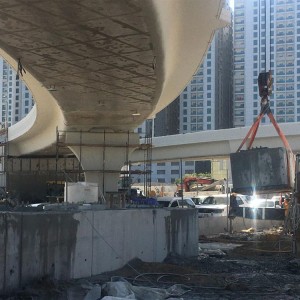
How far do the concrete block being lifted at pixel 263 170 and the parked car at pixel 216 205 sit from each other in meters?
9.78

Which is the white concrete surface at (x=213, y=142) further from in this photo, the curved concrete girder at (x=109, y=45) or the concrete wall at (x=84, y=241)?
the concrete wall at (x=84, y=241)

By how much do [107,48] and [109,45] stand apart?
0.25 meters

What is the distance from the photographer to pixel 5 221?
967 cm

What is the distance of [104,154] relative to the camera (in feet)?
98.2

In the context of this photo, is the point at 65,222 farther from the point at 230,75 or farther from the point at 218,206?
the point at 230,75

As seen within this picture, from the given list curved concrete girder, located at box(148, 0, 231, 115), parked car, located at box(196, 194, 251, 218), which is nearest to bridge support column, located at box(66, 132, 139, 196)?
parked car, located at box(196, 194, 251, 218)

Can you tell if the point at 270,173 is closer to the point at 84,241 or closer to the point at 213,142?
the point at 84,241

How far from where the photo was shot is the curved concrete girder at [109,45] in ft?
35.1

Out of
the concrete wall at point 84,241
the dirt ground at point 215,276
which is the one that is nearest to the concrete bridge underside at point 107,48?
the concrete wall at point 84,241

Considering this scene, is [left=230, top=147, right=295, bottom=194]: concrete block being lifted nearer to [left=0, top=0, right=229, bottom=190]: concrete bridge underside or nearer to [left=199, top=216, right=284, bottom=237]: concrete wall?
Answer: [left=0, top=0, right=229, bottom=190]: concrete bridge underside

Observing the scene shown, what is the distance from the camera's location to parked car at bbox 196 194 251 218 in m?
27.4

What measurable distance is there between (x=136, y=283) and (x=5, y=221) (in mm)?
3369

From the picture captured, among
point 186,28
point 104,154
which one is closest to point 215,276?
point 186,28

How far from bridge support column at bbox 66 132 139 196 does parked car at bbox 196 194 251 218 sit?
5.04m
